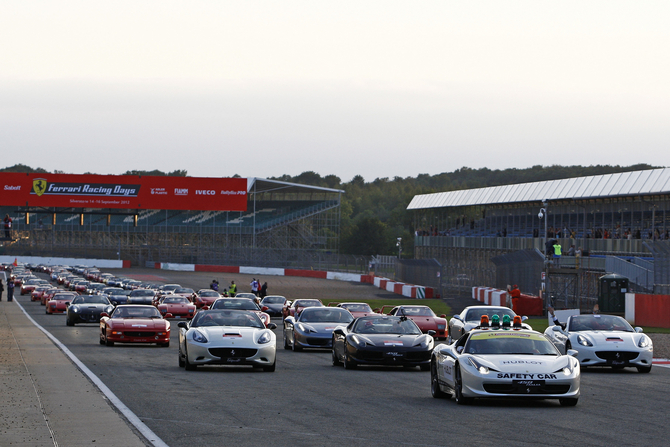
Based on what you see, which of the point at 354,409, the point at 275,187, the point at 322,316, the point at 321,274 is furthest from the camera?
the point at 275,187

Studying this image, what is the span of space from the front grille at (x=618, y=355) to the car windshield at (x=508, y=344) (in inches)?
234

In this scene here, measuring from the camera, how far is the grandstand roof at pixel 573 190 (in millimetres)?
48322

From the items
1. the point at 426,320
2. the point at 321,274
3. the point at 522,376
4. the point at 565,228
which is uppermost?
the point at 565,228

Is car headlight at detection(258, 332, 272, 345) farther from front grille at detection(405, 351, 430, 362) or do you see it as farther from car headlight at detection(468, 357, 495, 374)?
car headlight at detection(468, 357, 495, 374)

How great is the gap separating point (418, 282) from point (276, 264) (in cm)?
3104

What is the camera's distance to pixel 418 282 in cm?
5788

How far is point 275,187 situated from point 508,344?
9493 cm

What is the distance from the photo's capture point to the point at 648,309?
32.0 m

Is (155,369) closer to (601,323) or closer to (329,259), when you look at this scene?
(601,323)

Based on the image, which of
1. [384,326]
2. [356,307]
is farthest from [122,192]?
[384,326]

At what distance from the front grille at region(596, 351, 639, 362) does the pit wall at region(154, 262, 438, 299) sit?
1347 inches

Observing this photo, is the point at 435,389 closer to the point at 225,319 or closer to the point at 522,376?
the point at 522,376

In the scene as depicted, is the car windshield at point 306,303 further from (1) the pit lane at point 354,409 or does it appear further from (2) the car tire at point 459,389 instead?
(2) the car tire at point 459,389

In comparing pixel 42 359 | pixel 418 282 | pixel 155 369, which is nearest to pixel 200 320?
pixel 155 369
